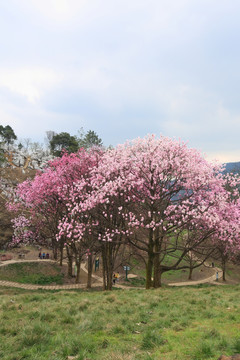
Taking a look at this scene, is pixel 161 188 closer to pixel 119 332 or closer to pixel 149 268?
pixel 149 268

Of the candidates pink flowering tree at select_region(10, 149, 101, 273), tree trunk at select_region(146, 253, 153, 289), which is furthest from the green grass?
tree trunk at select_region(146, 253, 153, 289)

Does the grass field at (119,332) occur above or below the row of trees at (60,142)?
below

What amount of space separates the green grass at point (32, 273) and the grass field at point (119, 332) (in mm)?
20063

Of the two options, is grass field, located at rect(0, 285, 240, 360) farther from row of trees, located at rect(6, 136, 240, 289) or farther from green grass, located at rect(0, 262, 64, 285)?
green grass, located at rect(0, 262, 64, 285)

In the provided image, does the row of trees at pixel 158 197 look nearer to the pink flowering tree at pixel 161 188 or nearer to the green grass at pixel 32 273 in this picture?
the pink flowering tree at pixel 161 188

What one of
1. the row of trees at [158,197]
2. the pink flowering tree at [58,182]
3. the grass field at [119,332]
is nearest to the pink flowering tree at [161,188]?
the row of trees at [158,197]

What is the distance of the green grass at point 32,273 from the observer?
28.2 m

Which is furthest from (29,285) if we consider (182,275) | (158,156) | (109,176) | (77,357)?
(182,275)

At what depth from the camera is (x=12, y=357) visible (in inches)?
211

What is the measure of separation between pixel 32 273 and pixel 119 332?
2715cm

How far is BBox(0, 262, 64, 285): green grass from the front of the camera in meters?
28.2

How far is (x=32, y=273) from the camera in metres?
30.5

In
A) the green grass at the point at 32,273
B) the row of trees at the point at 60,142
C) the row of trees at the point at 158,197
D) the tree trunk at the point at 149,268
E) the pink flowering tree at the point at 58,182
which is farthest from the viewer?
the row of trees at the point at 60,142

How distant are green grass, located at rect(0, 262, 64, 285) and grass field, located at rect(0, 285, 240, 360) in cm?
2006
